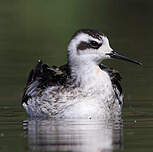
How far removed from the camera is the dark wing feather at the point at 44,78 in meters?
19.6

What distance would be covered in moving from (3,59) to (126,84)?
5.21 m

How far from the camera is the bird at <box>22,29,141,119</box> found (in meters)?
18.9

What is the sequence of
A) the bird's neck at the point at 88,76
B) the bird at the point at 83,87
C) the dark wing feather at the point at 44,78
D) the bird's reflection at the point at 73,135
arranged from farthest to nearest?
the dark wing feather at the point at 44,78 < the bird's neck at the point at 88,76 < the bird at the point at 83,87 < the bird's reflection at the point at 73,135

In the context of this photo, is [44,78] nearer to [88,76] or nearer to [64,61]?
[88,76]

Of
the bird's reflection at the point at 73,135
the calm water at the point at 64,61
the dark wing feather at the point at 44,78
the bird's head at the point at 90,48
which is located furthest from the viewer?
the dark wing feather at the point at 44,78

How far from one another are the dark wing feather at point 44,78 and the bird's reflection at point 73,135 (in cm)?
91

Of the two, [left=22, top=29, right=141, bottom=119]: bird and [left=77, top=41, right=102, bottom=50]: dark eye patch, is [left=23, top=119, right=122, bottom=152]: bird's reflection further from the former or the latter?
[left=77, top=41, right=102, bottom=50]: dark eye patch

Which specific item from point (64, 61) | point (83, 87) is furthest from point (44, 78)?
point (64, 61)

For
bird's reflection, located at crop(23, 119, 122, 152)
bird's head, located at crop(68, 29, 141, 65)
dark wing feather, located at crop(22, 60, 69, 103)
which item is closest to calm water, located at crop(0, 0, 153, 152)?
bird's reflection, located at crop(23, 119, 122, 152)

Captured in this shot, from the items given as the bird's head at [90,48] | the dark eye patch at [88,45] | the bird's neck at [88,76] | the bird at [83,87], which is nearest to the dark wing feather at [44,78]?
the bird at [83,87]

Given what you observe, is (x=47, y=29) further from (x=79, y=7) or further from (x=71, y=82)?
(x=71, y=82)

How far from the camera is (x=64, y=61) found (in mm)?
26562

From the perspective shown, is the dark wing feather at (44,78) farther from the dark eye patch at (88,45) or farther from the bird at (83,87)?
the dark eye patch at (88,45)

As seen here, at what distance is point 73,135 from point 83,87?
92.8 inches
